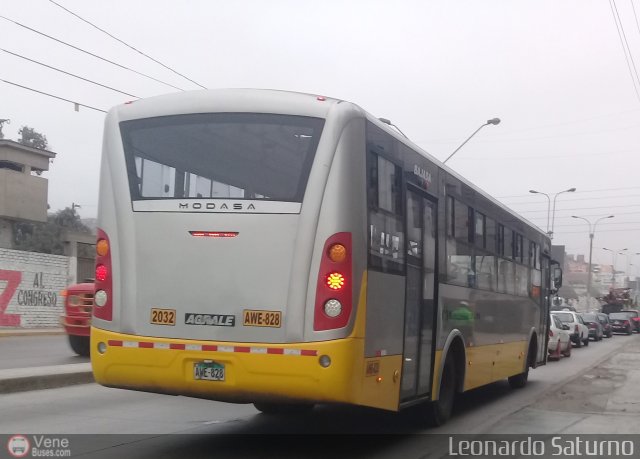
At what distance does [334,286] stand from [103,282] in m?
2.29

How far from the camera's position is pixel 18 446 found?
768 cm

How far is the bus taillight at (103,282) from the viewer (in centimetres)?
737

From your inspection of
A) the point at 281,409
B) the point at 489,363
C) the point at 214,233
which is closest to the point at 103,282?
the point at 214,233

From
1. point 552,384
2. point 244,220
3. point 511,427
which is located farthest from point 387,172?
point 552,384

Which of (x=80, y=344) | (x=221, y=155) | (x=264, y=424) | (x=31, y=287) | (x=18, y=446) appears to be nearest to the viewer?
(x=221, y=155)

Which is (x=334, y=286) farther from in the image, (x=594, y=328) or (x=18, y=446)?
(x=594, y=328)

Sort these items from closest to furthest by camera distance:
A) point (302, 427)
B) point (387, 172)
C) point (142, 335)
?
point (142, 335)
point (387, 172)
point (302, 427)

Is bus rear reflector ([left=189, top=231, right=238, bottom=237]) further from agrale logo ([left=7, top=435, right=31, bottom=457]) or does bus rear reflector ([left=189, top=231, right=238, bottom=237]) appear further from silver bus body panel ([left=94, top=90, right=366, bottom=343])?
agrale logo ([left=7, top=435, right=31, bottom=457])

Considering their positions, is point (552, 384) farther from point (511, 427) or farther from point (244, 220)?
point (244, 220)

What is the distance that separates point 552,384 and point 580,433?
254 inches

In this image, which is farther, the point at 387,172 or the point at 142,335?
the point at 387,172

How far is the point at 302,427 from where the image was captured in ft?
30.8

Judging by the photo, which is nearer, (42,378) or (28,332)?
(42,378)

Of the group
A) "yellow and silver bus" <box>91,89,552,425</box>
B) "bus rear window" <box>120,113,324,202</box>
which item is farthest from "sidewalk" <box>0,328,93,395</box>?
"bus rear window" <box>120,113,324,202</box>
